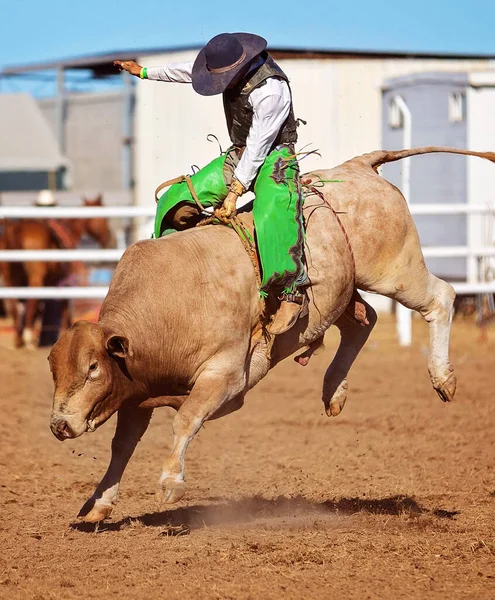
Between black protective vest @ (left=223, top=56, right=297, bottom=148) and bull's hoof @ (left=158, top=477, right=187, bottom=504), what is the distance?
1.74m

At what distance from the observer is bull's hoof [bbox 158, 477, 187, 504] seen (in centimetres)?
440

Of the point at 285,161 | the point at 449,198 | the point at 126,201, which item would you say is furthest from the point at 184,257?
the point at 126,201

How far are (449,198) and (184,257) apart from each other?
41.6ft

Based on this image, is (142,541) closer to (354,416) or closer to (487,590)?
(487,590)

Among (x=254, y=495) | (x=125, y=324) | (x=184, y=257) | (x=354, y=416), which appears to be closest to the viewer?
(x=125, y=324)

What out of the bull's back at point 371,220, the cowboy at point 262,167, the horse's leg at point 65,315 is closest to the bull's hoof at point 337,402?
the bull's back at point 371,220

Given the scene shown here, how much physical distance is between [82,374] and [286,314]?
1.14m

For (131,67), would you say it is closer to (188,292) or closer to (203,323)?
(188,292)

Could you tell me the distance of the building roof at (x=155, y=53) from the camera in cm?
1886

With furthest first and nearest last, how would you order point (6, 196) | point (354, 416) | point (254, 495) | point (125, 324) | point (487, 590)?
point (6, 196) → point (354, 416) → point (254, 495) → point (125, 324) → point (487, 590)

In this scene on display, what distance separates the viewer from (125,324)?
4.45 meters

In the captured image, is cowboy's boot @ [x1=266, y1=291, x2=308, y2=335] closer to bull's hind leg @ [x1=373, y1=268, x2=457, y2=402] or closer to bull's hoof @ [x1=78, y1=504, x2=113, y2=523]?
bull's hind leg @ [x1=373, y1=268, x2=457, y2=402]

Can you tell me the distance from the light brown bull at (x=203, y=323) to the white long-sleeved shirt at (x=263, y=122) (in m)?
0.34

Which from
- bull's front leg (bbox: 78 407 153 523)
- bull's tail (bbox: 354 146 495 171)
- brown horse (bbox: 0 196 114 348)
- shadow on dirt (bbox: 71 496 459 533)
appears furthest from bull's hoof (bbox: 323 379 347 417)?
brown horse (bbox: 0 196 114 348)
